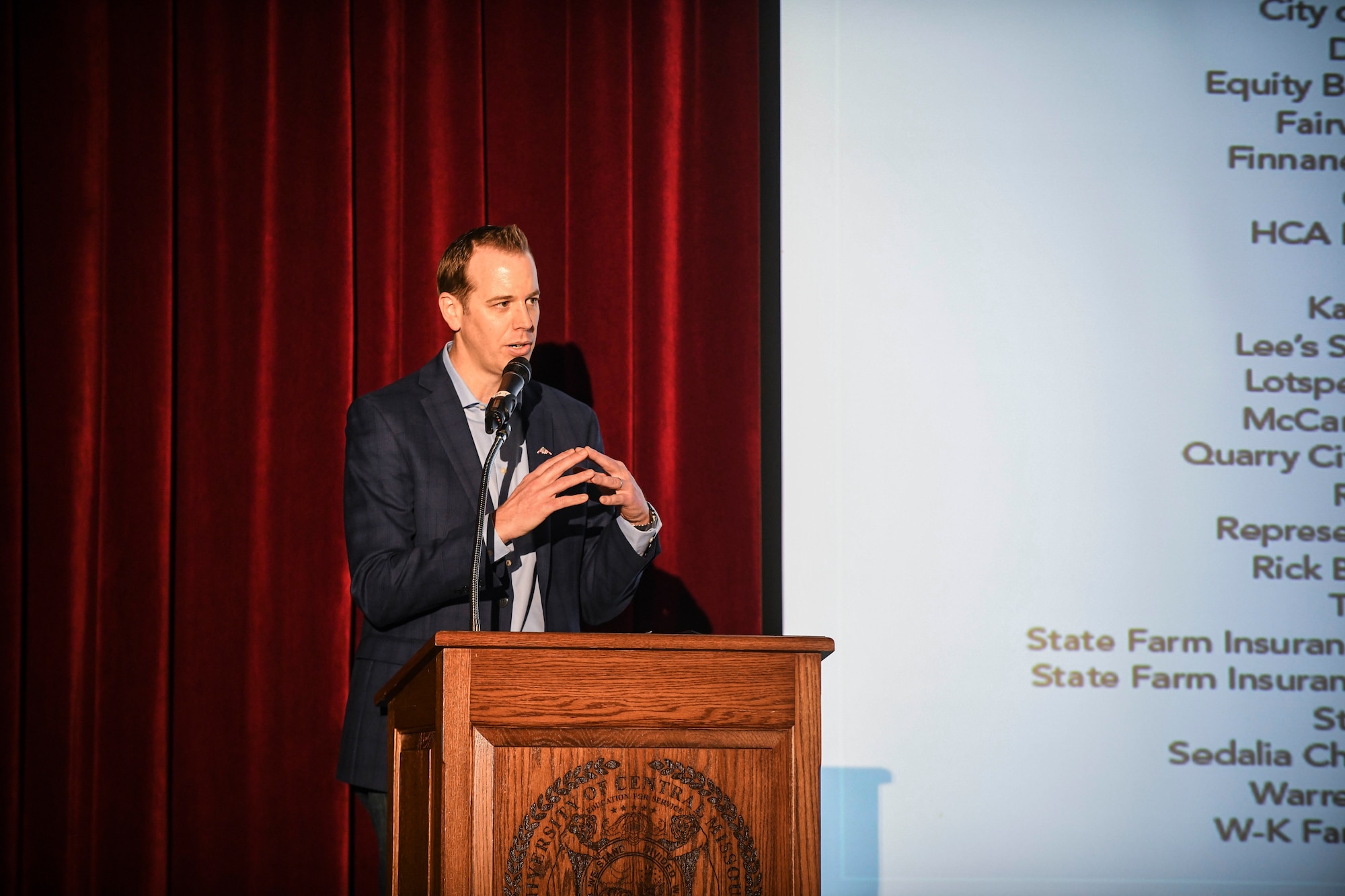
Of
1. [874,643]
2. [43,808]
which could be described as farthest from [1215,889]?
[43,808]

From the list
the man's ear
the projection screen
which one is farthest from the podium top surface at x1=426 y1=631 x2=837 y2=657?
the projection screen

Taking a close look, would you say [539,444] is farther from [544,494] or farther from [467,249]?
[544,494]

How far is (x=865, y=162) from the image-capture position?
10.6 ft

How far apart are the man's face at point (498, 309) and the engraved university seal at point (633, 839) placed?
1090 millimetres

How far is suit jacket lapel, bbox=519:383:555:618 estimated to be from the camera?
222 cm

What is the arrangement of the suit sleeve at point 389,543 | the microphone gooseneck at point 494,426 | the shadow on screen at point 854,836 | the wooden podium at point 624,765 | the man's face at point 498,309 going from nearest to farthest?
1. the wooden podium at point 624,765
2. the microphone gooseneck at point 494,426
3. the suit sleeve at point 389,543
4. the man's face at point 498,309
5. the shadow on screen at point 854,836

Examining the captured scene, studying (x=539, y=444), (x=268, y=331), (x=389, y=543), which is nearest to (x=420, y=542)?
(x=389, y=543)

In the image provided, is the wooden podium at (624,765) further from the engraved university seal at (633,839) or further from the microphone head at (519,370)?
the microphone head at (519,370)

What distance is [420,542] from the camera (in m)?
2.17

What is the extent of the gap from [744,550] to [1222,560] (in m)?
1.26

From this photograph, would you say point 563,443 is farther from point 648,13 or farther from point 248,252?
point 648,13

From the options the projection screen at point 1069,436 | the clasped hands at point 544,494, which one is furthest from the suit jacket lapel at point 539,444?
the projection screen at point 1069,436

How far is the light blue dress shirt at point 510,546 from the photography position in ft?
6.77

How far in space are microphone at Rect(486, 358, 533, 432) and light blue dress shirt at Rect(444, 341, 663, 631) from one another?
6.3 inches
